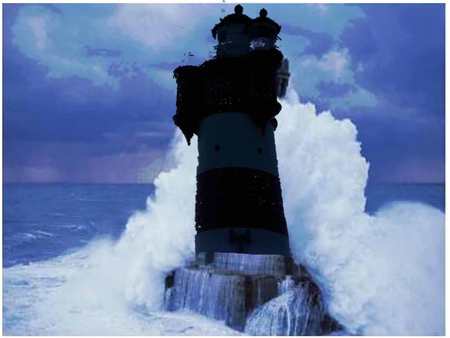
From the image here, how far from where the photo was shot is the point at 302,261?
39.3ft

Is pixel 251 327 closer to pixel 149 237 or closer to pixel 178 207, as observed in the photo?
pixel 149 237

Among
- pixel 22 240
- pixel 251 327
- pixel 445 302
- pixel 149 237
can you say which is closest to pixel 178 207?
pixel 149 237

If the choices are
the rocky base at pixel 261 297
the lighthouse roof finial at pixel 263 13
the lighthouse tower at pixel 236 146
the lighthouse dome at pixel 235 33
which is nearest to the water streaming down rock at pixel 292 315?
the rocky base at pixel 261 297

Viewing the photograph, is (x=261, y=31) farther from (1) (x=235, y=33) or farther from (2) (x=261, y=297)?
(2) (x=261, y=297)

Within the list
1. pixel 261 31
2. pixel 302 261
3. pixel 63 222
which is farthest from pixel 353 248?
pixel 63 222

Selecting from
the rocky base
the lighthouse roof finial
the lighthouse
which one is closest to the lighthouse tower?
the lighthouse

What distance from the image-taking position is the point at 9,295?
13898mm

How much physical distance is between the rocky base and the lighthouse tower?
5.47ft

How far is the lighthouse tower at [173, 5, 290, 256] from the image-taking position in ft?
41.6

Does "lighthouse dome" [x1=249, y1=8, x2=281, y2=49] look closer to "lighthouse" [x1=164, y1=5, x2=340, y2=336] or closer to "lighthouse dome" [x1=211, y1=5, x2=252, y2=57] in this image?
"lighthouse" [x1=164, y1=5, x2=340, y2=336]

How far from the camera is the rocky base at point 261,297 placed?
1013cm

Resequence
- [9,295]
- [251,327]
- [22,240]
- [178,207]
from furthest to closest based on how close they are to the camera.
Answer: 1. [22,240]
2. [178,207]
3. [9,295]
4. [251,327]

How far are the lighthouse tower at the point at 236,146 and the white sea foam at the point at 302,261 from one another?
0.98 m

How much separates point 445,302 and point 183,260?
621 centimetres
